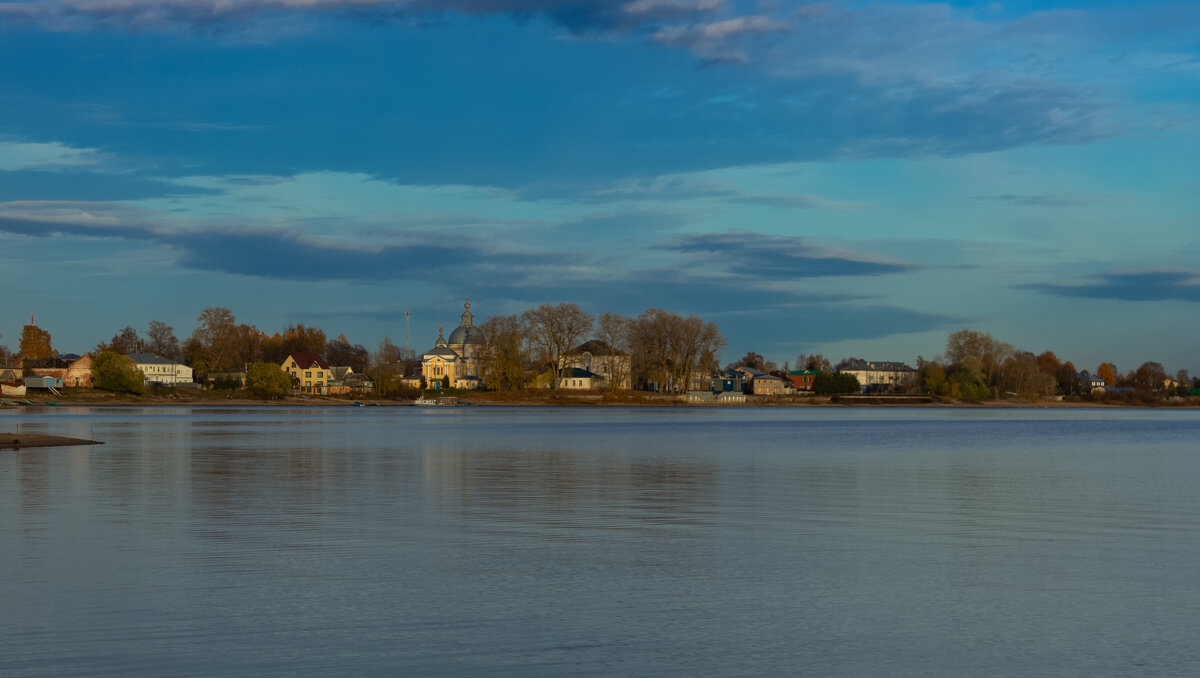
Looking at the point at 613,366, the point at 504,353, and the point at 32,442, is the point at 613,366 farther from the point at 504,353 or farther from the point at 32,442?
the point at 32,442

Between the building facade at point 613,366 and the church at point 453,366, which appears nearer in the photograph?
the building facade at point 613,366

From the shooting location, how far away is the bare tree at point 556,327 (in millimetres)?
127000

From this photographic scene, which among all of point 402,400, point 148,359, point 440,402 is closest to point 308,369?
point 148,359

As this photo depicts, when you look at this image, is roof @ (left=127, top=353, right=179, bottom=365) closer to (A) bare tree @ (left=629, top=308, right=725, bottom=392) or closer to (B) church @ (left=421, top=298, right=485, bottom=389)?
(B) church @ (left=421, top=298, right=485, bottom=389)

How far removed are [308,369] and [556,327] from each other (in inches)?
2364

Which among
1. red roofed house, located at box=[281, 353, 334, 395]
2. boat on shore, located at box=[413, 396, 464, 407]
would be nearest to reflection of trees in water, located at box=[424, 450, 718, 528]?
boat on shore, located at box=[413, 396, 464, 407]

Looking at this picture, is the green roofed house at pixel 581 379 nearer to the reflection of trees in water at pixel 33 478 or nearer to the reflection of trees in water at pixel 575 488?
the reflection of trees in water at pixel 33 478

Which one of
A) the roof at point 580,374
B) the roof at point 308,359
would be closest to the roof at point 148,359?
the roof at point 308,359

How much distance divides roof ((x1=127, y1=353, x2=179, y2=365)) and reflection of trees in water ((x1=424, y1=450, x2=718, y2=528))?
136308mm

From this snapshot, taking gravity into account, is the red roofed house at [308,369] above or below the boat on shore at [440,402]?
above

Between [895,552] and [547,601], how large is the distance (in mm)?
5678

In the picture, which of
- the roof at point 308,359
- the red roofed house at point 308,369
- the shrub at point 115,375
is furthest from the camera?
the roof at point 308,359

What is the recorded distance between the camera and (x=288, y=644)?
31.1 feet

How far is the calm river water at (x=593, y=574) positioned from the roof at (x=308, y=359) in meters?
147
